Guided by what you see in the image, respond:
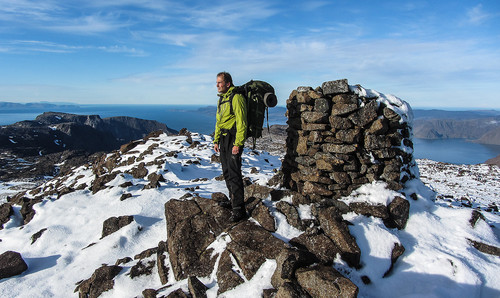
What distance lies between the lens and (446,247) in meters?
6.24

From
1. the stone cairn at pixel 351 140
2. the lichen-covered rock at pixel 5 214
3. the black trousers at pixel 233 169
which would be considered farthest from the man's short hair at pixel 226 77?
the lichen-covered rock at pixel 5 214

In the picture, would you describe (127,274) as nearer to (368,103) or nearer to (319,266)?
(319,266)

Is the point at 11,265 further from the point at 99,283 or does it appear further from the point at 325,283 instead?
the point at 325,283

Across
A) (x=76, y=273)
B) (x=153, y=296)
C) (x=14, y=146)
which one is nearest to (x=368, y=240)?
(x=153, y=296)

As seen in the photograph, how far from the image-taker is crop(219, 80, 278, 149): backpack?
7021 millimetres

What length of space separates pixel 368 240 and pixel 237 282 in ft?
10.8

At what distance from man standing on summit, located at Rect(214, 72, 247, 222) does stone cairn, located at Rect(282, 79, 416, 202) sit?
7.75 feet

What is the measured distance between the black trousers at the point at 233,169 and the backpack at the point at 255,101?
2.12ft

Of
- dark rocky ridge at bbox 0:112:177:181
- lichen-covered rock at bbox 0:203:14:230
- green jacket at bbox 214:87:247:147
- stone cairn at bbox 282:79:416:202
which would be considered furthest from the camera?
dark rocky ridge at bbox 0:112:177:181

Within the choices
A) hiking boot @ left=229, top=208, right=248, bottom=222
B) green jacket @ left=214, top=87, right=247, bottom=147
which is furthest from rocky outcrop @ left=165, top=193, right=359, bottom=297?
green jacket @ left=214, top=87, right=247, bottom=147

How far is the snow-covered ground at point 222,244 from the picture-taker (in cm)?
536

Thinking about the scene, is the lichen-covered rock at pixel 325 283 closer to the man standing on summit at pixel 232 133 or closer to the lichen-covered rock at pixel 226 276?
the lichen-covered rock at pixel 226 276

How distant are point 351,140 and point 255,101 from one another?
314cm

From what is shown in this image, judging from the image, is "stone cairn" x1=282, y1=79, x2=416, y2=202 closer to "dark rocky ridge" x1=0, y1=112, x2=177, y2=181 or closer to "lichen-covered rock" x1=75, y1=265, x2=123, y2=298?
"lichen-covered rock" x1=75, y1=265, x2=123, y2=298
